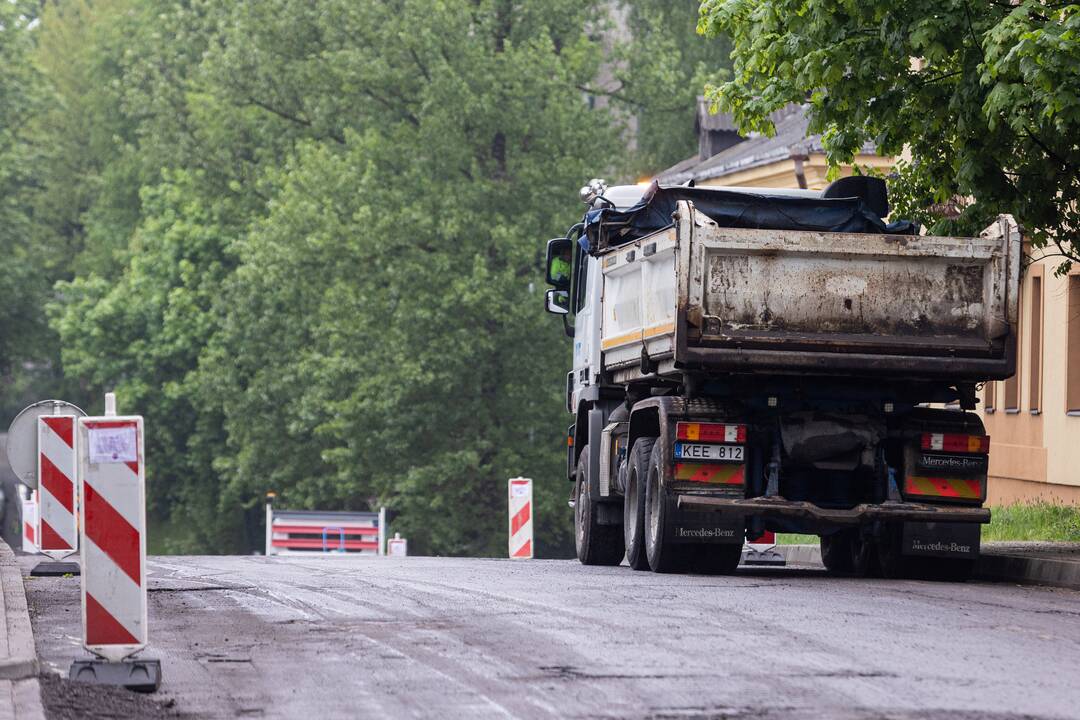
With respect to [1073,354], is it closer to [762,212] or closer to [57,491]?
[762,212]

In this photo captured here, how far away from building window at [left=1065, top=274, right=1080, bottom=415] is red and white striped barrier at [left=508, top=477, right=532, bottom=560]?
284 inches

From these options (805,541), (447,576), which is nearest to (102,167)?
(805,541)

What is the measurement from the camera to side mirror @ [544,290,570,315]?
797 inches

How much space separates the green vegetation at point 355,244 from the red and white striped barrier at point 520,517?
454 inches

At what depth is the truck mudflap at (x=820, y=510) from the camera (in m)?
14.9

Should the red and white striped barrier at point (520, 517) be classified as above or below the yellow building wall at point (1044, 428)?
below

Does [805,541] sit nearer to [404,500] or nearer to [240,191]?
[404,500]

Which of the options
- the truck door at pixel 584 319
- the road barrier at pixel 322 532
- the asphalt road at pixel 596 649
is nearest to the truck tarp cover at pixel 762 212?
the truck door at pixel 584 319

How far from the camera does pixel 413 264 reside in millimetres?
40375

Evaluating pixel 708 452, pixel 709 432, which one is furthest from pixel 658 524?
pixel 709 432

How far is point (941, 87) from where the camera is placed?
52.7 ft

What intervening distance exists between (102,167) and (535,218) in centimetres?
2431

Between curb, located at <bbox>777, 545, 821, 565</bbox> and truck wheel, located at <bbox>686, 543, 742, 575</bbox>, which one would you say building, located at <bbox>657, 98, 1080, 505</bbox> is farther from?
truck wheel, located at <bbox>686, 543, 742, 575</bbox>

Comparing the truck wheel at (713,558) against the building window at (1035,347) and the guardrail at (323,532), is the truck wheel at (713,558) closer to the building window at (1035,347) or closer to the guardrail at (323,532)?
the building window at (1035,347)
